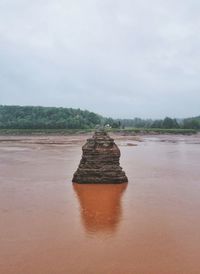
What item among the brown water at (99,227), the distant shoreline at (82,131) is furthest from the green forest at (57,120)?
the brown water at (99,227)

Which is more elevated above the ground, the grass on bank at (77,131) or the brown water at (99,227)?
the grass on bank at (77,131)

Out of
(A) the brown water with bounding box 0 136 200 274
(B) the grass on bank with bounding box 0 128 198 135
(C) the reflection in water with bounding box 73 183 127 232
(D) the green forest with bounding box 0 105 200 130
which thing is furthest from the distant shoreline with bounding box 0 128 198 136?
(C) the reflection in water with bounding box 73 183 127 232

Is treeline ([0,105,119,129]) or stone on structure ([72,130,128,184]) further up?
treeline ([0,105,119,129])

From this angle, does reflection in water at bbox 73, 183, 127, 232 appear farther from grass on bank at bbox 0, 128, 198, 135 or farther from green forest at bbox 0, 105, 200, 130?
green forest at bbox 0, 105, 200, 130

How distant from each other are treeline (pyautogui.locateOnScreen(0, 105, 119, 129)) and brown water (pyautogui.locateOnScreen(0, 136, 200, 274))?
10118cm

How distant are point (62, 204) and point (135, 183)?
7.12 m

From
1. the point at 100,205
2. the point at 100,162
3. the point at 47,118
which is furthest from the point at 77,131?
the point at 100,205

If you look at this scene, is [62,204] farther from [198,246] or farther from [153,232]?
[198,246]

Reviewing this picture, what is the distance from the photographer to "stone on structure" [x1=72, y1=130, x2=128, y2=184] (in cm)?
2405

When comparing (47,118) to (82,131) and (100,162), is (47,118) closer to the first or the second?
(82,131)

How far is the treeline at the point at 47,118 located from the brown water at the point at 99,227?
332ft

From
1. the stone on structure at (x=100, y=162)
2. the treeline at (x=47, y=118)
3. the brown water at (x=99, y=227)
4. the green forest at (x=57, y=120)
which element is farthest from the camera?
the green forest at (x=57, y=120)

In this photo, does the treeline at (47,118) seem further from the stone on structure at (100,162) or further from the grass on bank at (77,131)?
the stone on structure at (100,162)

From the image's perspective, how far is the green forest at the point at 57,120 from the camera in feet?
439
